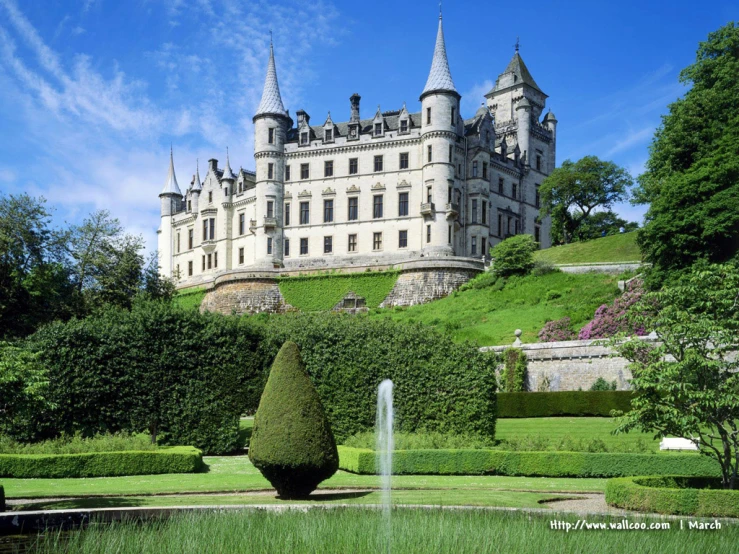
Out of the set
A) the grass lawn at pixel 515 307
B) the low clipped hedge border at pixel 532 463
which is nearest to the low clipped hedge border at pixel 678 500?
the low clipped hedge border at pixel 532 463

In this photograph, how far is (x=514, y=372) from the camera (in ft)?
117

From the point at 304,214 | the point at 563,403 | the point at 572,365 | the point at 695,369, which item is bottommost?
the point at 563,403

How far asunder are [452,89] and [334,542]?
53.7 m

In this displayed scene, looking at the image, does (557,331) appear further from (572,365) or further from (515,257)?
(515,257)

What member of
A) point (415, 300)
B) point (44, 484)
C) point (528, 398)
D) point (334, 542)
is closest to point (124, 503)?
point (44, 484)

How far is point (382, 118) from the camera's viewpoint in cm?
6359

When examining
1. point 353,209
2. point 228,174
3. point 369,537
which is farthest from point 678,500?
point 228,174

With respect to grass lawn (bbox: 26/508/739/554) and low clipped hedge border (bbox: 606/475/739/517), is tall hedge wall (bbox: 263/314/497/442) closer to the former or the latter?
low clipped hedge border (bbox: 606/475/739/517)

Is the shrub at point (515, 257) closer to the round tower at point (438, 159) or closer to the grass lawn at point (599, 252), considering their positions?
the grass lawn at point (599, 252)

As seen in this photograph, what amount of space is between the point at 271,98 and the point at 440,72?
45.7ft

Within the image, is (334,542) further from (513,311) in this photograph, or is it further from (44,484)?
(513,311)

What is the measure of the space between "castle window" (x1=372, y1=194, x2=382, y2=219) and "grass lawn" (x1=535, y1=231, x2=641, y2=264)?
13.1 meters

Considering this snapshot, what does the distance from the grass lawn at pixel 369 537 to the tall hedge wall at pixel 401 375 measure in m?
14.5

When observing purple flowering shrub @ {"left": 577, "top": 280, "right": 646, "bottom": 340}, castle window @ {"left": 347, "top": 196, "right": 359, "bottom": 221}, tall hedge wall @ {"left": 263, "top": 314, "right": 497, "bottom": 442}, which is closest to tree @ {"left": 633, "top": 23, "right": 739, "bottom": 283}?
purple flowering shrub @ {"left": 577, "top": 280, "right": 646, "bottom": 340}
